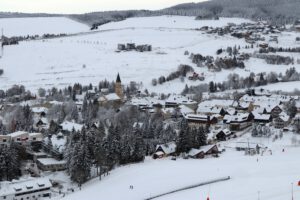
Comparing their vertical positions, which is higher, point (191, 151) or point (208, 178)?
point (208, 178)

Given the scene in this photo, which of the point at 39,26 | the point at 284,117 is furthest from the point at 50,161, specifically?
the point at 39,26

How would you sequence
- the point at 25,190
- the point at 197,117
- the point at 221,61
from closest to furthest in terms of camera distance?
1. the point at 25,190
2. the point at 197,117
3. the point at 221,61

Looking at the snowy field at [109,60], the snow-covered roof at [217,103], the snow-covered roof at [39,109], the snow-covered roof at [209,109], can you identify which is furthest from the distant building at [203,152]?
the snowy field at [109,60]

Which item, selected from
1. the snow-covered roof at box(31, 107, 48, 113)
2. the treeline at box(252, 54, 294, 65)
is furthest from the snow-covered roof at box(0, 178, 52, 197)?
the treeline at box(252, 54, 294, 65)

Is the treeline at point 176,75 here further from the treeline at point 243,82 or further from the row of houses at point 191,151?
the row of houses at point 191,151

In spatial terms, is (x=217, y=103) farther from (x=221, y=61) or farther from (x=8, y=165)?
(x=221, y=61)

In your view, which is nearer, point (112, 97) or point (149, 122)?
point (149, 122)

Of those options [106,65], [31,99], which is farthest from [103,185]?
[106,65]
